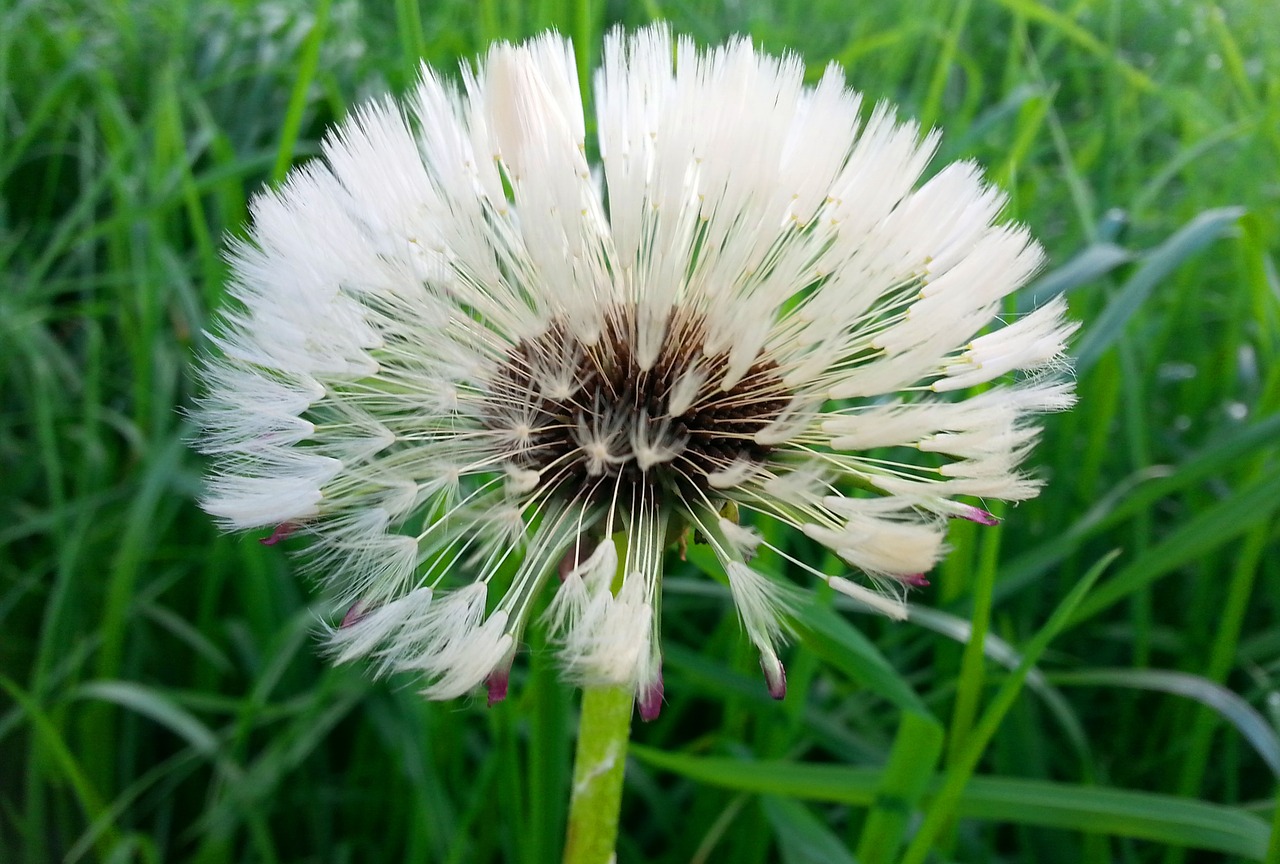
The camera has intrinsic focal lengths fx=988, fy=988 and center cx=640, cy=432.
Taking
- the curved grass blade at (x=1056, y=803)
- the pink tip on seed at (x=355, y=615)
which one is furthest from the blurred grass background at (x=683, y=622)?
the pink tip on seed at (x=355, y=615)

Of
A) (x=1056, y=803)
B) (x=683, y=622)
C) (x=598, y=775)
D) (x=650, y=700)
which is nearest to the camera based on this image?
(x=650, y=700)

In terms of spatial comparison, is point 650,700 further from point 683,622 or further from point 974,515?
point 683,622

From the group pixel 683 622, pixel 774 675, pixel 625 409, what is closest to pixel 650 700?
pixel 774 675

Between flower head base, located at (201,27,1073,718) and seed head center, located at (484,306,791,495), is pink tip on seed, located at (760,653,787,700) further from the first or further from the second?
seed head center, located at (484,306,791,495)

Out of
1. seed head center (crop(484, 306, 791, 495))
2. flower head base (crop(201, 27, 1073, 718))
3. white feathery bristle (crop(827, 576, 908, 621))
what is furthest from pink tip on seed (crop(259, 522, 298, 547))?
white feathery bristle (crop(827, 576, 908, 621))

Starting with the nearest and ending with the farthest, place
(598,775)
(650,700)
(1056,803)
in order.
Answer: (650,700), (598,775), (1056,803)

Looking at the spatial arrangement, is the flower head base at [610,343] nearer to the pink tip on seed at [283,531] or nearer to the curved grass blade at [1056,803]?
the pink tip on seed at [283,531]
